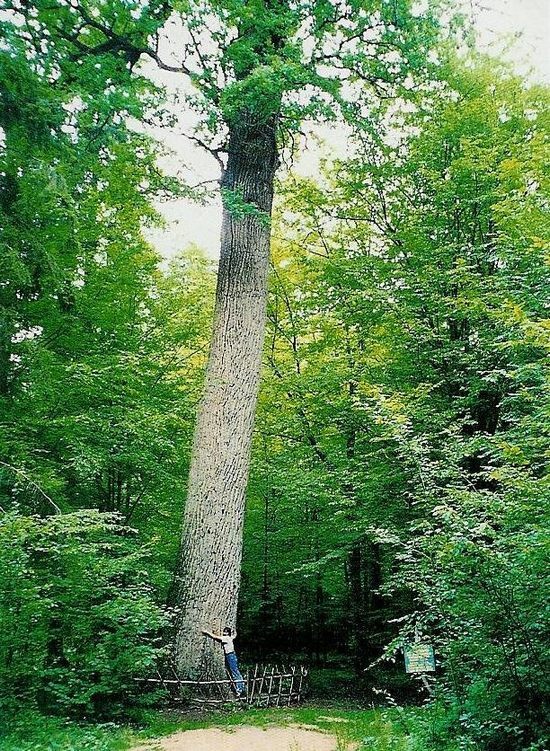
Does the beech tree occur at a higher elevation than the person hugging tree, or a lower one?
higher

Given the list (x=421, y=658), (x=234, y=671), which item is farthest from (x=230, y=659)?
A: (x=421, y=658)

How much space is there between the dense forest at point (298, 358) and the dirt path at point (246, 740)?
0.74 metres

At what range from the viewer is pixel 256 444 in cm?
1148

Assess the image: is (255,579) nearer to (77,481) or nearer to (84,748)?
(77,481)

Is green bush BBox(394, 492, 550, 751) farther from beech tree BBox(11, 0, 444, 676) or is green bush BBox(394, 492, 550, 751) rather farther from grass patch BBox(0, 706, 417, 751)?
beech tree BBox(11, 0, 444, 676)

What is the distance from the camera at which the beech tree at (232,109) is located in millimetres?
6680

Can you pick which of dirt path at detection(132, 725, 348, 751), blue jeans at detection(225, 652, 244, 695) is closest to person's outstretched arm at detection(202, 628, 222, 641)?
blue jeans at detection(225, 652, 244, 695)

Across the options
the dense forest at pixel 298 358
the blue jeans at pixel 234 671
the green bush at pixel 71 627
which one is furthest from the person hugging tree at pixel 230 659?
the green bush at pixel 71 627

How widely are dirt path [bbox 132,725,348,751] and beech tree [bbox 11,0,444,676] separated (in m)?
1.20

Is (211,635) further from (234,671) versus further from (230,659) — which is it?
(234,671)

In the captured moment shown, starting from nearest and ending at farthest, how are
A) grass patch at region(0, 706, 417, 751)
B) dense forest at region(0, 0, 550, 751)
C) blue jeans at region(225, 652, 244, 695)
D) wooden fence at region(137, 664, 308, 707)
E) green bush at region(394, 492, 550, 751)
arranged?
green bush at region(394, 492, 550, 751) → grass patch at region(0, 706, 417, 751) → dense forest at region(0, 0, 550, 751) → wooden fence at region(137, 664, 308, 707) → blue jeans at region(225, 652, 244, 695)

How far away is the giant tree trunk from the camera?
671 centimetres

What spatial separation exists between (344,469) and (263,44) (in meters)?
5.63

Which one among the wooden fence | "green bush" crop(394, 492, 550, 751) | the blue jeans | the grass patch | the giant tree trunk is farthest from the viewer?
the giant tree trunk
